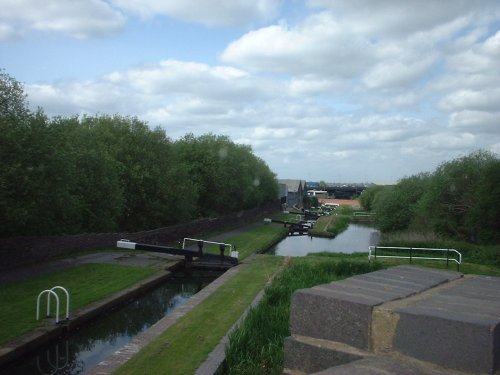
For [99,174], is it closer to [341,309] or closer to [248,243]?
[248,243]

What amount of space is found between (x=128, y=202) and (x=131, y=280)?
12.6 metres

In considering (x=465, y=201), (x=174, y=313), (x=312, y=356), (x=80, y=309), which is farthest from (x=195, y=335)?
(x=465, y=201)

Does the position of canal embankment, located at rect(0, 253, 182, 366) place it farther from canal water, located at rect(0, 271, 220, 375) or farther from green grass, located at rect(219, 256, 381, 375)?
green grass, located at rect(219, 256, 381, 375)

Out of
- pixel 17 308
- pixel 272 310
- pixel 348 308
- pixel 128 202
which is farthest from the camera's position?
pixel 128 202

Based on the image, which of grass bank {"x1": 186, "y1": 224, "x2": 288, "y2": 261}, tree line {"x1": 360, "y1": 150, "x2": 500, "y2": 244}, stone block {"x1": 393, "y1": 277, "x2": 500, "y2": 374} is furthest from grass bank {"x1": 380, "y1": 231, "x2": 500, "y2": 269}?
stone block {"x1": 393, "y1": 277, "x2": 500, "y2": 374}

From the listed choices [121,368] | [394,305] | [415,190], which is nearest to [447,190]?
[415,190]

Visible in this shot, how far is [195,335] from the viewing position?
1024cm

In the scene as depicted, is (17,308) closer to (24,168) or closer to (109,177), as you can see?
(24,168)

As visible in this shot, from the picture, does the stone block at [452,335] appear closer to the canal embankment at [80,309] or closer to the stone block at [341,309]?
the stone block at [341,309]

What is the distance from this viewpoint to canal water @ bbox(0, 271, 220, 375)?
1007cm

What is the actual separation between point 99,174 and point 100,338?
1406 cm

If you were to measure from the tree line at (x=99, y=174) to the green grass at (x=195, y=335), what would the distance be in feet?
24.1

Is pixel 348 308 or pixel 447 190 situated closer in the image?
pixel 348 308

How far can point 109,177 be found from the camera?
26016 mm
